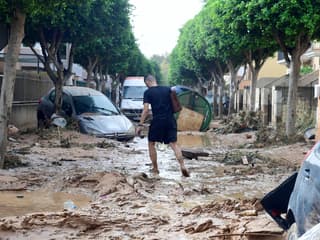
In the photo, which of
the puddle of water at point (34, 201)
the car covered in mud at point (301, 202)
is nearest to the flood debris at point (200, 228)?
the car covered in mud at point (301, 202)

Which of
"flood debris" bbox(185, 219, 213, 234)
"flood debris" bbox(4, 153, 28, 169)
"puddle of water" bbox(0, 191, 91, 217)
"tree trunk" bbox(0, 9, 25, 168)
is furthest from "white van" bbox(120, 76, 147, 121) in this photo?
"flood debris" bbox(185, 219, 213, 234)

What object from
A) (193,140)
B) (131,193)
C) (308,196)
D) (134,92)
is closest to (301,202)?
(308,196)

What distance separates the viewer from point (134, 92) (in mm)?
35719

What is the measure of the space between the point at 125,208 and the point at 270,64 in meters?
62.2

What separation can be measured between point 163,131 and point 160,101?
54 cm

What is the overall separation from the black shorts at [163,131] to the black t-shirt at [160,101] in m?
0.10

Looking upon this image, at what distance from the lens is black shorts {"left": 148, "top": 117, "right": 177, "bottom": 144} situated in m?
10.7

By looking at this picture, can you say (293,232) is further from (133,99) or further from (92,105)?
(133,99)

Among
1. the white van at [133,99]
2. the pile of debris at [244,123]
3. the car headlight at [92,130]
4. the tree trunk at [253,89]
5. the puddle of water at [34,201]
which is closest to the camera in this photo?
the puddle of water at [34,201]

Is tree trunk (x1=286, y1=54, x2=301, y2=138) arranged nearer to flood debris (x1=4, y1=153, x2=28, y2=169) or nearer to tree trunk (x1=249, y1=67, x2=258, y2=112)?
flood debris (x1=4, y1=153, x2=28, y2=169)

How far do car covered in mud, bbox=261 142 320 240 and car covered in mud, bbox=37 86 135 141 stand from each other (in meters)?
12.8

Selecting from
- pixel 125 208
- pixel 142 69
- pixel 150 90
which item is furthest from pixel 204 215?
pixel 142 69

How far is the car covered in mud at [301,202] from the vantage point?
4121 millimetres

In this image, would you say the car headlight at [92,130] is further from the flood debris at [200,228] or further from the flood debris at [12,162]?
the flood debris at [200,228]
